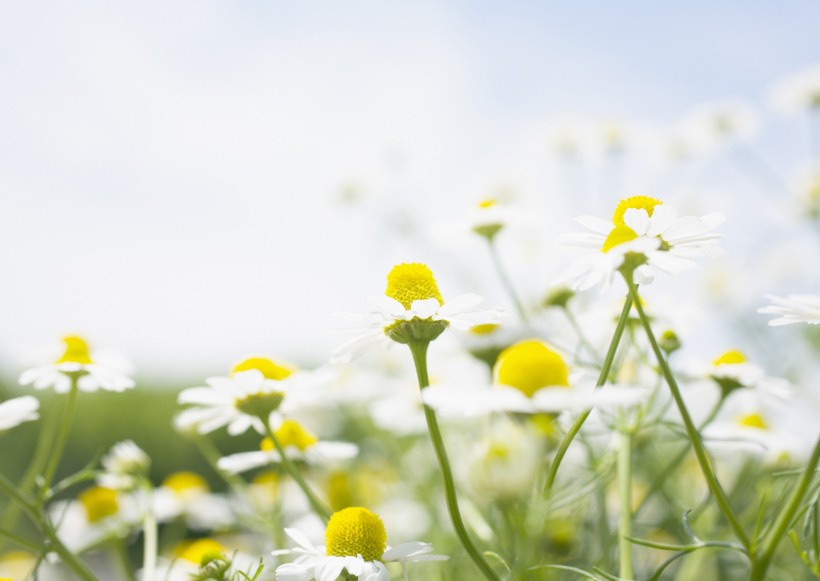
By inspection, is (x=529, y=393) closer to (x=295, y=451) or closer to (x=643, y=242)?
(x=643, y=242)

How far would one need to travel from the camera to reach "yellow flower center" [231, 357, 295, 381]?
957 mm

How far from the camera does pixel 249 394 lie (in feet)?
2.98

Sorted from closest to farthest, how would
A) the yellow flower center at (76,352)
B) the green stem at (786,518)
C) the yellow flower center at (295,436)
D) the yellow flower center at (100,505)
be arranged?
1. the green stem at (786,518)
2. the yellow flower center at (76,352)
3. the yellow flower center at (295,436)
4. the yellow flower center at (100,505)

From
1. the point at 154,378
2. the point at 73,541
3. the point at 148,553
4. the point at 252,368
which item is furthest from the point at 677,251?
the point at 154,378

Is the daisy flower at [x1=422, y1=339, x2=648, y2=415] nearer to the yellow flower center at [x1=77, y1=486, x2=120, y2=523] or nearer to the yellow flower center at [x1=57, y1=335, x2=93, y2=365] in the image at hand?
the yellow flower center at [x1=57, y1=335, x2=93, y2=365]

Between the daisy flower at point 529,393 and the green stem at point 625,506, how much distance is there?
18 cm

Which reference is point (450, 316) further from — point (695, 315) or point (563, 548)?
point (563, 548)

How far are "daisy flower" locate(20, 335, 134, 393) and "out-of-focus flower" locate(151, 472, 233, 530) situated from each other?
2.23 feet

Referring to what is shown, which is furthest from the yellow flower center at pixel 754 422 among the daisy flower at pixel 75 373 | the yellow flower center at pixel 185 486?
the yellow flower center at pixel 185 486

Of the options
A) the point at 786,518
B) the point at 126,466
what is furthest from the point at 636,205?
the point at 126,466

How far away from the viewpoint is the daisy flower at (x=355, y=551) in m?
0.70

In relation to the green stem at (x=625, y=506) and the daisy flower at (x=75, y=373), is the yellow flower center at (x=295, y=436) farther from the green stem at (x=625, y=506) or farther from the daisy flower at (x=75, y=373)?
the green stem at (x=625, y=506)

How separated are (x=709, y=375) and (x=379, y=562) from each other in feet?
1.66

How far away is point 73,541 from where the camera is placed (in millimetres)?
1590
